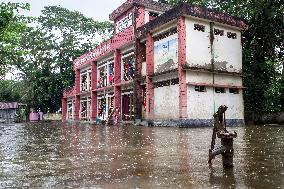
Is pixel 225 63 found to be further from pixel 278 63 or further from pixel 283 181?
pixel 283 181

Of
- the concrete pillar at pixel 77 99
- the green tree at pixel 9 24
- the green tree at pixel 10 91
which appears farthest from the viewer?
the green tree at pixel 10 91

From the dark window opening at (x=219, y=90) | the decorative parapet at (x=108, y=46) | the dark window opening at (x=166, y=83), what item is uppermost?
the decorative parapet at (x=108, y=46)

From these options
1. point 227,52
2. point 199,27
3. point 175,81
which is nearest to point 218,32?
point 227,52

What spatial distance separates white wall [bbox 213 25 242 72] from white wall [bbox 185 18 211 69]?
63 cm

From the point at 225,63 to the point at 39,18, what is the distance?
95.4 feet

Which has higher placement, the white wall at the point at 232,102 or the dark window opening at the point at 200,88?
the dark window opening at the point at 200,88

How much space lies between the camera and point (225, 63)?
1886cm

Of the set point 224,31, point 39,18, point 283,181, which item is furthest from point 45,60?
point 283,181

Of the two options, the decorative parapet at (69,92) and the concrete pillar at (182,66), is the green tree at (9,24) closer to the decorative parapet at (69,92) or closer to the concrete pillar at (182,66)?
the concrete pillar at (182,66)

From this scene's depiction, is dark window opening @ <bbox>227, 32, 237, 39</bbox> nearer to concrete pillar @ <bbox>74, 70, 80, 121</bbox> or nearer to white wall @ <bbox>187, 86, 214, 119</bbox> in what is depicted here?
white wall @ <bbox>187, 86, 214, 119</bbox>

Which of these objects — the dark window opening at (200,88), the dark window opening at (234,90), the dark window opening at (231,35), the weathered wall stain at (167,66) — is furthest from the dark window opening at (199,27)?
the dark window opening at (234,90)

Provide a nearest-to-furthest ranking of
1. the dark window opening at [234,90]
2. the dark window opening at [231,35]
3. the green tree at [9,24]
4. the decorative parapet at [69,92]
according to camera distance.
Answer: the green tree at [9,24], the dark window opening at [234,90], the dark window opening at [231,35], the decorative parapet at [69,92]

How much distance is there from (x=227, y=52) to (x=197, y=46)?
2.54 m

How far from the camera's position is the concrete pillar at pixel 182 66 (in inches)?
662
